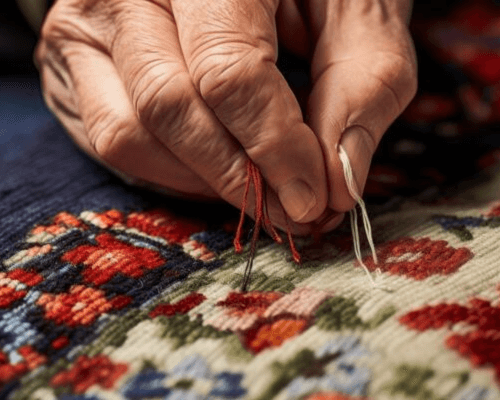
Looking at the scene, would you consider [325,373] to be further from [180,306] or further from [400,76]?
[400,76]

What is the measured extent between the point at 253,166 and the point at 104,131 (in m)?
0.14

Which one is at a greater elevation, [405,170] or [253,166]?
[253,166]

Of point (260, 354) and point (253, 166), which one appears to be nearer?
point (260, 354)

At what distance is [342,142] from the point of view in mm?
556

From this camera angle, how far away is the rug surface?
396mm

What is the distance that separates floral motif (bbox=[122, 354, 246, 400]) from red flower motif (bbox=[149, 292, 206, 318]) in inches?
2.5

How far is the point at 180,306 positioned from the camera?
48cm

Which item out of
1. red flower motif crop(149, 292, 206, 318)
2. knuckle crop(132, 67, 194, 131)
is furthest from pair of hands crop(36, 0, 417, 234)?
red flower motif crop(149, 292, 206, 318)

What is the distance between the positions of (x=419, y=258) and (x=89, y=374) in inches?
10.2

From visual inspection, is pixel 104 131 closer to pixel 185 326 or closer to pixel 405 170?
pixel 185 326

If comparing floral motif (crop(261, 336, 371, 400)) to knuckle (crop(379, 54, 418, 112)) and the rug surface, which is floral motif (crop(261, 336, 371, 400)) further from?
knuckle (crop(379, 54, 418, 112))

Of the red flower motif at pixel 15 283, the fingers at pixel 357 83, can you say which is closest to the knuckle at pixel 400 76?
the fingers at pixel 357 83

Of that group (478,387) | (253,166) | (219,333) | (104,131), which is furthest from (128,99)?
(478,387)

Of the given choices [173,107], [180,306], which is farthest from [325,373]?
[173,107]
